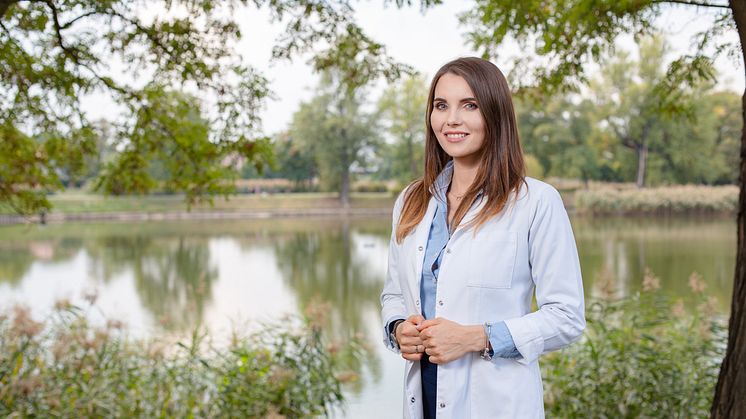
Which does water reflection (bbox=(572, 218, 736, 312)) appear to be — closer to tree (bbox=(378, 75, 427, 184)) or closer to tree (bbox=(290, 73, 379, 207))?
tree (bbox=(378, 75, 427, 184))

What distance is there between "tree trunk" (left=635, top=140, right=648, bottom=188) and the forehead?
29.0 meters

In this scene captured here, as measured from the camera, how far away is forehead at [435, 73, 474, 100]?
135 centimetres

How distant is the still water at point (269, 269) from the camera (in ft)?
33.9

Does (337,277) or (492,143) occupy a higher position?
(492,143)

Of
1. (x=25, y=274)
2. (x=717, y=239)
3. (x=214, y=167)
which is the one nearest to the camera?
(x=214, y=167)

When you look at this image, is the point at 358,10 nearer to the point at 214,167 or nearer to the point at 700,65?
the point at 214,167

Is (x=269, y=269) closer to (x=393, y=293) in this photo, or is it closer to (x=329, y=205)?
(x=393, y=293)

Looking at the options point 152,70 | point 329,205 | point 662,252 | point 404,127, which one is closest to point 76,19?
point 152,70

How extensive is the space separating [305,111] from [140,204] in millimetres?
8119

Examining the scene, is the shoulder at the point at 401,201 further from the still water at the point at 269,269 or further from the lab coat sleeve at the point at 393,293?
the still water at the point at 269,269

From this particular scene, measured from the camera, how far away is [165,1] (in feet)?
11.8

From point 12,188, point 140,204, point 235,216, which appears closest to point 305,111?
point 235,216

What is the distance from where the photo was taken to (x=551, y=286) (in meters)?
1.30

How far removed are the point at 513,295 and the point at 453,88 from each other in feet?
1.28
